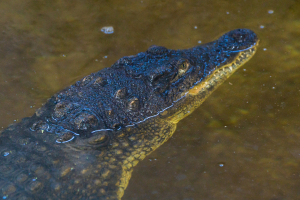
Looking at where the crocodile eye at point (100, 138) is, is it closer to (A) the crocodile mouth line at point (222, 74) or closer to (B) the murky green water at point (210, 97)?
(B) the murky green water at point (210, 97)

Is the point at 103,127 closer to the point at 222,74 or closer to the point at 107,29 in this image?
the point at 222,74

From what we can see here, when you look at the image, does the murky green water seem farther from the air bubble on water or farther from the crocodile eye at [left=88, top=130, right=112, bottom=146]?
the crocodile eye at [left=88, top=130, right=112, bottom=146]

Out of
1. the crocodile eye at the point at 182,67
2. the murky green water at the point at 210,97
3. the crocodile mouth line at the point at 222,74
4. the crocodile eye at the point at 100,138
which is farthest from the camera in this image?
the crocodile mouth line at the point at 222,74

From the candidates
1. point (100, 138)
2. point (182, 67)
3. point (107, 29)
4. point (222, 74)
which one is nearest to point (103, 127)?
point (100, 138)

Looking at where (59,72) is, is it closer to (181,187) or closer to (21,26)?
(21,26)

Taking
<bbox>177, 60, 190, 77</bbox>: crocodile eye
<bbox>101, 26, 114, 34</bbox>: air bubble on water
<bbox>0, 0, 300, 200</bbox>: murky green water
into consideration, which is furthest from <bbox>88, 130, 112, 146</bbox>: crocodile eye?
<bbox>101, 26, 114, 34</bbox>: air bubble on water

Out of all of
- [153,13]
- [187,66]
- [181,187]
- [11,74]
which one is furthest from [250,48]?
[11,74]

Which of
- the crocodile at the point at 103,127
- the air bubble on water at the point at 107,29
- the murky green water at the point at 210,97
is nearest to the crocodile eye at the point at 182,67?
the crocodile at the point at 103,127
